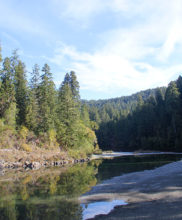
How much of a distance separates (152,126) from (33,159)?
2034 inches

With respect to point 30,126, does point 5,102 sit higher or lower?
higher

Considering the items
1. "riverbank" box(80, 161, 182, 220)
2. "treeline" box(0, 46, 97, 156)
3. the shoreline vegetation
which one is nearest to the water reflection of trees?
"riverbank" box(80, 161, 182, 220)

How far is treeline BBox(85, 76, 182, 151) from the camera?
59562 mm

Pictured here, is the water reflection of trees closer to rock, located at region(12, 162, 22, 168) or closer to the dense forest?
rock, located at region(12, 162, 22, 168)


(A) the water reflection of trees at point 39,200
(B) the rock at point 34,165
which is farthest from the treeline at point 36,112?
(A) the water reflection of trees at point 39,200

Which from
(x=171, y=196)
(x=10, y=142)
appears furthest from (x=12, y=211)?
(x=10, y=142)

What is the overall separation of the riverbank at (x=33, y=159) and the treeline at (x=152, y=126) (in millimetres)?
32806

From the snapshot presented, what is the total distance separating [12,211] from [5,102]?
96.5 feet

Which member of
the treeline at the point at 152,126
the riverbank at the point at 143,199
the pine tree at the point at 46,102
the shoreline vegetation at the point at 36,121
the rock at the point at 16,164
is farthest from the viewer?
the treeline at the point at 152,126

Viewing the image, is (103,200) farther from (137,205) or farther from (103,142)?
(103,142)

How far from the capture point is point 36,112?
40.4m

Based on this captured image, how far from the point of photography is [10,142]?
109 ft

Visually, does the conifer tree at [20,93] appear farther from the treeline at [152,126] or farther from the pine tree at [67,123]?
the treeline at [152,126]

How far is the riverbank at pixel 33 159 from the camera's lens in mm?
29030
